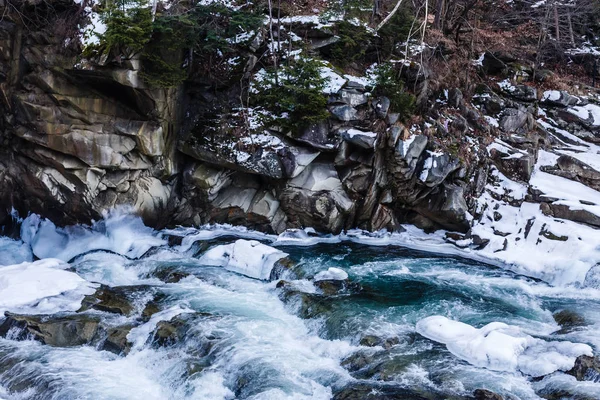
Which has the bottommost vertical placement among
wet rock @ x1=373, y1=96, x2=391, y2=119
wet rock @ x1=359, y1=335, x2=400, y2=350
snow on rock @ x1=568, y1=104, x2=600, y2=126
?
wet rock @ x1=359, y1=335, x2=400, y2=350

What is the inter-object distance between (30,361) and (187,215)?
22.8ft

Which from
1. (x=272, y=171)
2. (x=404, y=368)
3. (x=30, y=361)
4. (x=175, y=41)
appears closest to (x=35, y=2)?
(x=175, y=41)

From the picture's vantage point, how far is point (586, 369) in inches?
273

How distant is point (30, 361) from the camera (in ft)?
23.6

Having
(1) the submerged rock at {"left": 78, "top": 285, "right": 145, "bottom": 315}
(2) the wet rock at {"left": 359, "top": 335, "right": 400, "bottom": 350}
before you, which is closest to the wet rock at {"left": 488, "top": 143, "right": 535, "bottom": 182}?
(2) the wet rock at {"left": 359, "top": 335, "right": 400, "bottom": 350}

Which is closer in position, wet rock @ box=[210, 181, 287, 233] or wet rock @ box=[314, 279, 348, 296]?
wet rock @ box=[314, 279, 348, 296]

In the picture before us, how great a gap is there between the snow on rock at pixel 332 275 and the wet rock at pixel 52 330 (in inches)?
177

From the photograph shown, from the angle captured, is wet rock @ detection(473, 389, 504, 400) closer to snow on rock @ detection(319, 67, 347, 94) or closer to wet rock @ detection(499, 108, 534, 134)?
snow on rock @ detection(319, 67, 347, 94)

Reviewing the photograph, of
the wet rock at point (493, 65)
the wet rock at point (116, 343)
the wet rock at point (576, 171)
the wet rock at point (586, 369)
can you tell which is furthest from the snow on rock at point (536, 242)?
the wet rock at point (116, 343)

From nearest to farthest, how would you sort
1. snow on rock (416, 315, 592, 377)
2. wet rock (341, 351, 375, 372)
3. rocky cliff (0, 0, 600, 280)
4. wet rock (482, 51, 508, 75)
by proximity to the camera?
1. snow on rock (416, 315, 592, 377)
2. wet rock (341, 351, 375, 372)
3. rocky cliff (0, 0, 600, 280)
4. wet rock (482, 51, 508, 75)

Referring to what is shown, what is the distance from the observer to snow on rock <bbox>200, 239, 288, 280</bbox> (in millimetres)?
11094

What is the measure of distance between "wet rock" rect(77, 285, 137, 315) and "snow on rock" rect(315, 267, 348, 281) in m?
3.78

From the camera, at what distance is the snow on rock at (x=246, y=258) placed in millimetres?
11094

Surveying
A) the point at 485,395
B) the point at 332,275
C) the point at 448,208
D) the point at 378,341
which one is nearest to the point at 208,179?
the point at 332,275
